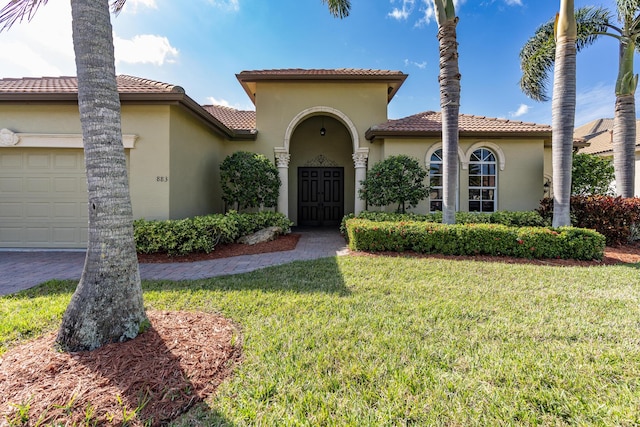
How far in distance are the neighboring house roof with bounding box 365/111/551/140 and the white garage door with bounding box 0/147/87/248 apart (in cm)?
966

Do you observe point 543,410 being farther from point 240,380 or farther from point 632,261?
point 632,261

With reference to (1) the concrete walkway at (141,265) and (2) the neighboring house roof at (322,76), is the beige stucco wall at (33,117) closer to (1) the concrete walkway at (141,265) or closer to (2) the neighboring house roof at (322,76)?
(1) the concrete walkway at (141,265)

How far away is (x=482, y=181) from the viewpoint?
10953 mm

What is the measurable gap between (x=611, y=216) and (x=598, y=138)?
52.9 ft

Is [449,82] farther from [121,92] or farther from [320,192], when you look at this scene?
[121,92]

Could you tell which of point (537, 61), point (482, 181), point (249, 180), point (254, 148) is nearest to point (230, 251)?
point (249, 180)

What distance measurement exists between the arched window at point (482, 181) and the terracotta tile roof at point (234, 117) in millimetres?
9010

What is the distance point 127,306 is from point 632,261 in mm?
10575

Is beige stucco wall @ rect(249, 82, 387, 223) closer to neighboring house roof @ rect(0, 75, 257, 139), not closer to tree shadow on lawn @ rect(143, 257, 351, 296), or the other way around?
neighboring house roof @ rect(0, 75, 257, 139)

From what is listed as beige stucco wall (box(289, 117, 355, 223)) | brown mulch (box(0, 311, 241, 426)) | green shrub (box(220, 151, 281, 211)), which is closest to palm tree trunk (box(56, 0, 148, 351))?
brown mulch (box(0, 311, 241, 426))

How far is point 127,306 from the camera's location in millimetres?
2938

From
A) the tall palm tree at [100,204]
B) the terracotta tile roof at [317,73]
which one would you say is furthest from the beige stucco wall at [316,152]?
the tall palm tree at [100,204]

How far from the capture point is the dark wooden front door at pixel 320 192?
44.3 ft

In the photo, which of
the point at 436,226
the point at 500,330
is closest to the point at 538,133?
the point at 436,226
